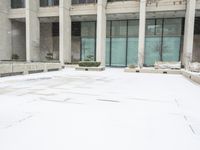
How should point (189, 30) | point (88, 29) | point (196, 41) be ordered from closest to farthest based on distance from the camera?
point (189, 30), point (196, 41), point (88, 29)

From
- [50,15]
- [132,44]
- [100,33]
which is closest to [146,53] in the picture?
[132,44]

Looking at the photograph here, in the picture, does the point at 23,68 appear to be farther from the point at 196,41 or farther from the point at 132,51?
the point at 196,41

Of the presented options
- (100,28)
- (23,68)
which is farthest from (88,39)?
(23,68)

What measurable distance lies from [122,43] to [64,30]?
7.21m

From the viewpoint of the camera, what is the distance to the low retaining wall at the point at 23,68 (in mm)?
12149

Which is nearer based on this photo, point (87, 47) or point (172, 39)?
point (172, 39)

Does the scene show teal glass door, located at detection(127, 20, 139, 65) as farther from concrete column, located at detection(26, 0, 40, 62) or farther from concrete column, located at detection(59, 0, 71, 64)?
concrete column, located at detection(26, 0, 40, 62)

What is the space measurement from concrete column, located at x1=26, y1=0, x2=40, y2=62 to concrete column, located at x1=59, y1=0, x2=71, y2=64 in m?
3.81

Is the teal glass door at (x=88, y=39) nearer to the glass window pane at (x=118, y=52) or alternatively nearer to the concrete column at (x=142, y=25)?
the glass window pane at (x=118, y=52)

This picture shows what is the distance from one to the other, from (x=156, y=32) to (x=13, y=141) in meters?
21.8

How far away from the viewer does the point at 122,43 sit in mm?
23781

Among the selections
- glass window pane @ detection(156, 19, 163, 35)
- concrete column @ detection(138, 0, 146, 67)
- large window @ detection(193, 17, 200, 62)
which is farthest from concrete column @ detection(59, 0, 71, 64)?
large window @ detection(193, 17, 200, 62)

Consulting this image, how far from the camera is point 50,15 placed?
23.5 metres

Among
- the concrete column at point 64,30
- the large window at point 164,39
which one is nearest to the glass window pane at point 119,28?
the large window at point 164,39
